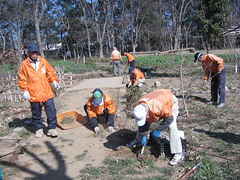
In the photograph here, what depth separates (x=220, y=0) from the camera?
1071 centimetres

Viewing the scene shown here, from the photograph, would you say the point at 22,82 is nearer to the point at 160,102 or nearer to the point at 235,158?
the point at 160,102

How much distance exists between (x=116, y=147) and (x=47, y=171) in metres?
1.21

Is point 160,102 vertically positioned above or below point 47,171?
above

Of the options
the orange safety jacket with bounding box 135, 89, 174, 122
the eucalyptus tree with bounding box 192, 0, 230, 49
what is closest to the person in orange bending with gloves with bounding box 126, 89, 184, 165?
the orange safety jacket with bounding box 135, 89, 174, 122

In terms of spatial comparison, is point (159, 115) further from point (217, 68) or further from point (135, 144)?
point (217, 68)

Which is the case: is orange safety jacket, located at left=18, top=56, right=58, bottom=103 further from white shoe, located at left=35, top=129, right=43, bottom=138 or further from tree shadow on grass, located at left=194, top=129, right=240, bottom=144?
tree shadow on grass, located at left=194, top=129, right=240, bottom=144

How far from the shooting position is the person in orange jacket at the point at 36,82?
379 cm

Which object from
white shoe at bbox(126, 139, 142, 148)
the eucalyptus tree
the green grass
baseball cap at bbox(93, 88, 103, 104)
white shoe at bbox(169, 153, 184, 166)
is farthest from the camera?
the eucalyptus tree

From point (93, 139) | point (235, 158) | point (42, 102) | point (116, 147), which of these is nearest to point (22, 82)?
point (42, 102)

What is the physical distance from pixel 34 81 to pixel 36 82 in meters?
0.04

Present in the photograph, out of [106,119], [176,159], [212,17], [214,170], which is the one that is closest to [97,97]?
[106,119]

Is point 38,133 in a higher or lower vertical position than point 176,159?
higher

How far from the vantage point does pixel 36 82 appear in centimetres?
383

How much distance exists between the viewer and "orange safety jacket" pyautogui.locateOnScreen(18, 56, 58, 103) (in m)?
3.79
